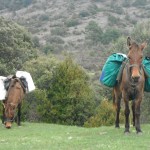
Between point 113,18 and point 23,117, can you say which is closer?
point 23,117

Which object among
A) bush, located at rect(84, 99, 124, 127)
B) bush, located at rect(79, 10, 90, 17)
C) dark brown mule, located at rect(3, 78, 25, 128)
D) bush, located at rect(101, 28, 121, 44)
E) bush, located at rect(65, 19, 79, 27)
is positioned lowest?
bush, located at rect(84, 99, 124, 127)

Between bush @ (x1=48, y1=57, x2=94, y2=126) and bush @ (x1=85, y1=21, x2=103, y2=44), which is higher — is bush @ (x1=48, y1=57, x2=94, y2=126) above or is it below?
below

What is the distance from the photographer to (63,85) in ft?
129

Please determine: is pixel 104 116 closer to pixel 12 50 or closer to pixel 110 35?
pixel 12 50

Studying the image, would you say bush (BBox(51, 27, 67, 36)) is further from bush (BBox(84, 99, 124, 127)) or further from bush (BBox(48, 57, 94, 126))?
bush (BBox(84, 99, 124, 127))

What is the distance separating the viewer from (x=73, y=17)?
438 ft

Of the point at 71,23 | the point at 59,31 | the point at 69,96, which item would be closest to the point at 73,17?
the point at 71,23

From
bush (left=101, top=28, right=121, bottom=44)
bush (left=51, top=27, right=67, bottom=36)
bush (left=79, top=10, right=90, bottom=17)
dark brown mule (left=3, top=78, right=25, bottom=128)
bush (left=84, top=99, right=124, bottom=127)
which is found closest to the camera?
dark brown mule (left=3, top=78, right=25, bottom=128)

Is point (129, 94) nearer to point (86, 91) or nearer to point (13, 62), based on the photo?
point (86, 91)

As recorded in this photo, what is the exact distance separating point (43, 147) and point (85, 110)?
2611cm

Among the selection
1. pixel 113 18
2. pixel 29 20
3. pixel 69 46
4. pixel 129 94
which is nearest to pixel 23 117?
pixel 129 94

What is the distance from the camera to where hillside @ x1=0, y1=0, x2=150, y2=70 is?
11299 centimetres

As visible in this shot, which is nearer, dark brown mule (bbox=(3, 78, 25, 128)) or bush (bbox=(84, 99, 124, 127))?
dark brown mule (bbox=(3, 78, 25, 128))

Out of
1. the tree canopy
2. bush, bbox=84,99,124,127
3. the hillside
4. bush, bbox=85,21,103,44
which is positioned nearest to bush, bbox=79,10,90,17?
the hillside
